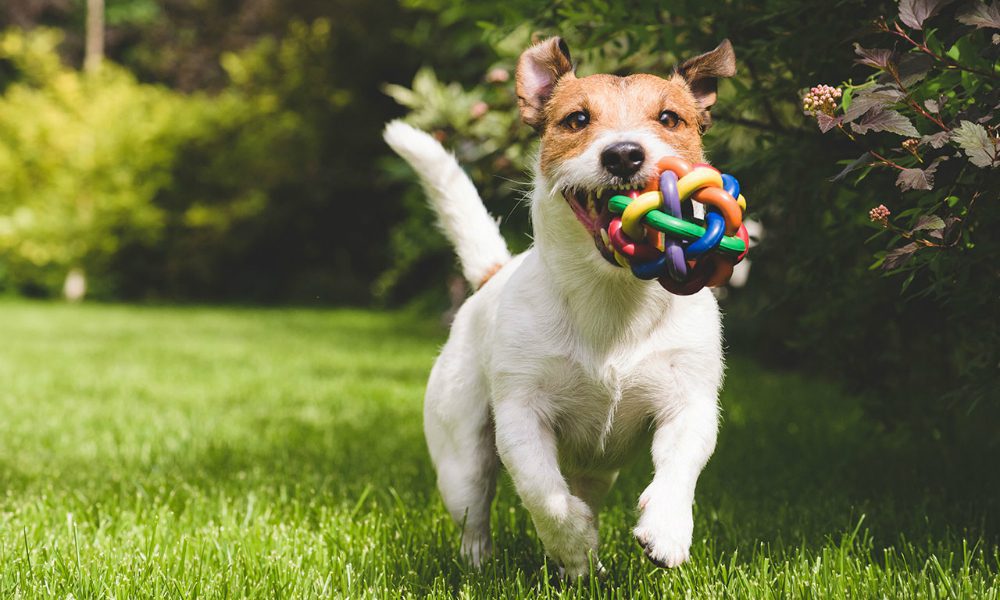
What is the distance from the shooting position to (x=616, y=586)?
2.60 metres

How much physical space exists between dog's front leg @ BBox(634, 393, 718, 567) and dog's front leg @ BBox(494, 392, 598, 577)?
0.22m

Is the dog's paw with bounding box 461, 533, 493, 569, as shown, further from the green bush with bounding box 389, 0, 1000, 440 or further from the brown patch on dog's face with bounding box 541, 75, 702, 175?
the green bush with bounding box 389, 0, 1000, 440

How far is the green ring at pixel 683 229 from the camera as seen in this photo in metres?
2.07

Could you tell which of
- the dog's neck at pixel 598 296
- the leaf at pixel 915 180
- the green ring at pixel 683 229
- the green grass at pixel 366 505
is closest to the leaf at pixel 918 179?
the leaf at pixel 915 180

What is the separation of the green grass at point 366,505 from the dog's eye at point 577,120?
1170 mm

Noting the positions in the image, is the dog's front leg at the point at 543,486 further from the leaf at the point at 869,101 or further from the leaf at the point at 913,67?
the leaf at the point at 913,67

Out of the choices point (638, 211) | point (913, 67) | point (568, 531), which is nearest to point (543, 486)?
point (568, 531)

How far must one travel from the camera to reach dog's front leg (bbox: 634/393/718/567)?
210 centimetres

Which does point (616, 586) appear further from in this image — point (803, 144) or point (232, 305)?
point (232, 305)

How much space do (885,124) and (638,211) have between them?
0.56 metres

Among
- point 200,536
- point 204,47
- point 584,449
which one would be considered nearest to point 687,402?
point 584,449

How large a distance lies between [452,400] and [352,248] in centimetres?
1787

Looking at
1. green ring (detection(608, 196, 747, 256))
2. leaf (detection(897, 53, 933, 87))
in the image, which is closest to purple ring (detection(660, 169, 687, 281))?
green ring (detection(608, 196, 747, 256))

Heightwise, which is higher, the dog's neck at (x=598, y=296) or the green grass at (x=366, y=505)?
the dog's neck at (x=598, y=296)
